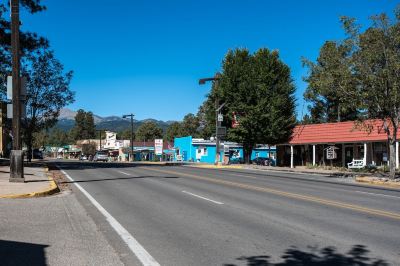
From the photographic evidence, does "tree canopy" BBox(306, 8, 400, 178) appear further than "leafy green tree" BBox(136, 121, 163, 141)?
No

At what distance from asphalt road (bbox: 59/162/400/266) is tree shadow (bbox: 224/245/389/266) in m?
0.01

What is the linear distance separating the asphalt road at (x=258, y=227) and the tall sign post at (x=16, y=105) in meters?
3.41

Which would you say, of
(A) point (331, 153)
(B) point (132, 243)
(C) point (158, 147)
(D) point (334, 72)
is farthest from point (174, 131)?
(B) point (132, 243)

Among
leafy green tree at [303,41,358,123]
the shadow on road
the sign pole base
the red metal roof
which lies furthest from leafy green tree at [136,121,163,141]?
the shadow on road

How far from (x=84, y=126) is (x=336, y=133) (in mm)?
143794

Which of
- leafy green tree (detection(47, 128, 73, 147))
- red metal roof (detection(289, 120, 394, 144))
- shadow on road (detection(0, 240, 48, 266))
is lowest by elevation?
shadow on road (detection(0, 240, 48, 266))

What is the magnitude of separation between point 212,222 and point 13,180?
34.5ft

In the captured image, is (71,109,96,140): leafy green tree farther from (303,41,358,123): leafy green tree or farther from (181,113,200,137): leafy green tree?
(303,41,358,123): leafy green tree

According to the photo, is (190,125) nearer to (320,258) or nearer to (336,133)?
(336,133)

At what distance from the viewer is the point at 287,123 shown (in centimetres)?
5178

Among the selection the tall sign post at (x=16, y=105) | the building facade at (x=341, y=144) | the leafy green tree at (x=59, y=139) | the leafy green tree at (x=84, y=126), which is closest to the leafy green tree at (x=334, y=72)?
the building facade at (x=341, y=144)

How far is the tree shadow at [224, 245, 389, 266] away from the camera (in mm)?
6887

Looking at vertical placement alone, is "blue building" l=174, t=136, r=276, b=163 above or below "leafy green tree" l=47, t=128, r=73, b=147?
below

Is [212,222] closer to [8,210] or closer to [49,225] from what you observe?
[49,225]
